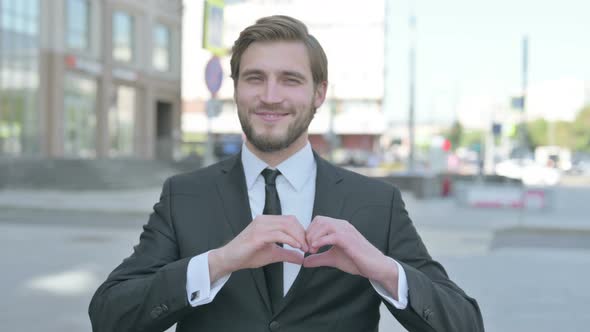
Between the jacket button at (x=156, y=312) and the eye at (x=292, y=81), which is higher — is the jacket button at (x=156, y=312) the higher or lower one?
the lower one

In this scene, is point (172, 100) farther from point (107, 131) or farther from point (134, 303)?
point (134, 303)

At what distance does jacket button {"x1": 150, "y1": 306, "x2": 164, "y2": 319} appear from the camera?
69.4 inches

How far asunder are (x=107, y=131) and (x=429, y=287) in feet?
113

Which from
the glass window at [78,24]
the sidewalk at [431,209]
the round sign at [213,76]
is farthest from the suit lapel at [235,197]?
the glass window at [78,24]

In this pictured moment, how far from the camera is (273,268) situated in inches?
75.1

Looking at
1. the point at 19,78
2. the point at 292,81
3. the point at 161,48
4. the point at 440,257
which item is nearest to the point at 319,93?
the point at 292,81

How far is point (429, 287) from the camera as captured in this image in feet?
5.93

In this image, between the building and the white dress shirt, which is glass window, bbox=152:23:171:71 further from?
the white dress shirt

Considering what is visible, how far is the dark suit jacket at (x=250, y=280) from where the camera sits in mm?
1791

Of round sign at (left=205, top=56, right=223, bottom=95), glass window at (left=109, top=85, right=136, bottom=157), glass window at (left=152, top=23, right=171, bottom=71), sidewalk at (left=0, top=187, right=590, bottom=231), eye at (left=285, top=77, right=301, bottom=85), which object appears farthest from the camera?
glass window at (left=152, top=23, right=171, bottom=71)

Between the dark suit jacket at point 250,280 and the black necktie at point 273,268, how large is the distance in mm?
38

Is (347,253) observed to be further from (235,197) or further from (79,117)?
(79,117)

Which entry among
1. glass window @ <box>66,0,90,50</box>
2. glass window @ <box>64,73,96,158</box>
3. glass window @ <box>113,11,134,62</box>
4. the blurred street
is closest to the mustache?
the blurred street

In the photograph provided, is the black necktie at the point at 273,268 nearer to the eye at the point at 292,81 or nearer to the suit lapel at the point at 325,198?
the suit lapel at the point at 325,198
